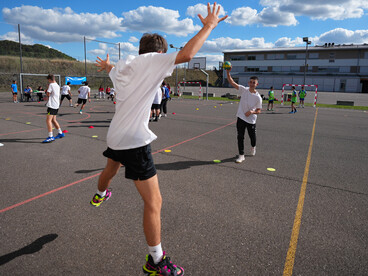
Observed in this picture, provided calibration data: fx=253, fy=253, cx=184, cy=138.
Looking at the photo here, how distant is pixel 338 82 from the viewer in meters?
52.5

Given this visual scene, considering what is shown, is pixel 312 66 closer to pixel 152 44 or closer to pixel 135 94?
pixel 152 44

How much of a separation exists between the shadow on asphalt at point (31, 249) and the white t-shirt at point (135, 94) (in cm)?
142

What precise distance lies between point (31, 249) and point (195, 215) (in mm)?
1920

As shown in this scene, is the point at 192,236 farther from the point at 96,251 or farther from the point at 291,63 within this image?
the point at 291,63

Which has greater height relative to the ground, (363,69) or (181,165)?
(363,69)

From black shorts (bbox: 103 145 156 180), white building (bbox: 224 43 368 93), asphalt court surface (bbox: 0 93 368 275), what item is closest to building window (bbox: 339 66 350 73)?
white building (bbox: 224 43 368 93)

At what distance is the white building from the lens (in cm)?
5281

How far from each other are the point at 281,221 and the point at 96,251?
230cm

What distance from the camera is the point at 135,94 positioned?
86.6 inches

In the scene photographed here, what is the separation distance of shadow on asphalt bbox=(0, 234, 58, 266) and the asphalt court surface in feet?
0.03

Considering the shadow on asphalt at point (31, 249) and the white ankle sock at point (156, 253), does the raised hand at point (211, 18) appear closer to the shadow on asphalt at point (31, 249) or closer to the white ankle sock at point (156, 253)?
the white ankle sock at point (156, 253)

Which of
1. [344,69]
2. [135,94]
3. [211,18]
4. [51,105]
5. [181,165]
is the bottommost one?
[181,165]

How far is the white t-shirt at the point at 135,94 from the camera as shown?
2074 mm

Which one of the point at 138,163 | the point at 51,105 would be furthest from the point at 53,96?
the point at 138,163
